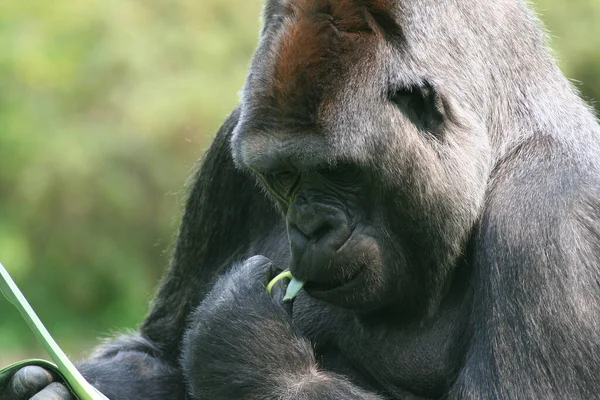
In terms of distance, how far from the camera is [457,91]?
149 inches

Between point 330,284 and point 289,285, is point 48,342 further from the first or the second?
point 330,284

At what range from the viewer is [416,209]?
12.4 feet

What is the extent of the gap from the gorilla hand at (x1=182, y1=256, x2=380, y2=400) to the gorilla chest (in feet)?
0.69

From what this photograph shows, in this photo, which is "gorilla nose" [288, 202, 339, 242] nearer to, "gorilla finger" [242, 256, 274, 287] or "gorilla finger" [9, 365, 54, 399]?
"gorilla finger" [242, 256, 274, 287]

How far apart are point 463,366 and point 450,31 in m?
1.26

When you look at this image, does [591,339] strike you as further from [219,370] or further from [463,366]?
[219,370]

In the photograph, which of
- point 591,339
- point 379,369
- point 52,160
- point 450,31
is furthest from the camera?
point 52,160

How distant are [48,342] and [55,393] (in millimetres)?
397

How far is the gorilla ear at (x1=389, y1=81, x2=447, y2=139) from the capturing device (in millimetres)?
3717

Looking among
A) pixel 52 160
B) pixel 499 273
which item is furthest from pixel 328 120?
pixel 52 160

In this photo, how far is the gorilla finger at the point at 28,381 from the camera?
13.4ft

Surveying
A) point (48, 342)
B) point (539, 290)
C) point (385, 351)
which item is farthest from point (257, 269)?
point (539, 290)

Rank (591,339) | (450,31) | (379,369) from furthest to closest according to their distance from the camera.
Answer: (379,369) < (450,31) < (591,339)

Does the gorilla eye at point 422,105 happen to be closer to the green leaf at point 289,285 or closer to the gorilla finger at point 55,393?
the green leaf at point 289,285
